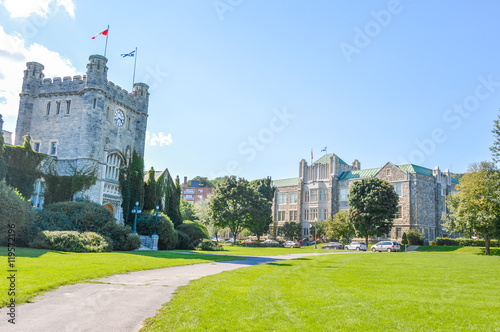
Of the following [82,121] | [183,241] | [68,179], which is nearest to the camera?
[68,179]

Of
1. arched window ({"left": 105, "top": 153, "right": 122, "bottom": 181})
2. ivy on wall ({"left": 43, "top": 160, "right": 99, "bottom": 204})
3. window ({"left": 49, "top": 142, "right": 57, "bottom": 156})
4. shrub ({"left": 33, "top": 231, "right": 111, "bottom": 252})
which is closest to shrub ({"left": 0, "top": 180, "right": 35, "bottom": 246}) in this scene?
shrub ({"left": 33, "top": 231, "right": 111, "bottom": 252})

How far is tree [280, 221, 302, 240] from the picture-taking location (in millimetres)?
67312

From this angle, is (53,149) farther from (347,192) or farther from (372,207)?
(347,192)

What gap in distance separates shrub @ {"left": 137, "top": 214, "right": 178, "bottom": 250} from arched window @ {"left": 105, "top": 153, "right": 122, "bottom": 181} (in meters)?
5.01

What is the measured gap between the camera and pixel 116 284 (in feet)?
34.5

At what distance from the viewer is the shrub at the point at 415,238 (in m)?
54.2

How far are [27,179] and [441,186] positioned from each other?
58.8 meters

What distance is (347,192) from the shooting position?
65938 mm

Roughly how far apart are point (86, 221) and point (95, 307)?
21661mm

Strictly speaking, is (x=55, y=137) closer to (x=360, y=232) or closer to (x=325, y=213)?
(x=360, y=232)

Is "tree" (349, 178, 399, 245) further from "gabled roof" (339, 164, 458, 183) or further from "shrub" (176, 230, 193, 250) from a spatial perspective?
"shrub" (176, 230, 193, 250)

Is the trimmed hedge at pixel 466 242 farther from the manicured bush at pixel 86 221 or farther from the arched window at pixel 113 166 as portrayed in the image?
the arched window at pixel 113 166

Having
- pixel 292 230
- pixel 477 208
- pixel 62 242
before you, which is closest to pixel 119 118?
pixel 62 242

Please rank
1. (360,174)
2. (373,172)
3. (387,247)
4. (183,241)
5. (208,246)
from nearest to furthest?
(208,246)
(183,241)
(387,247)
(373,172)
(360,174)
